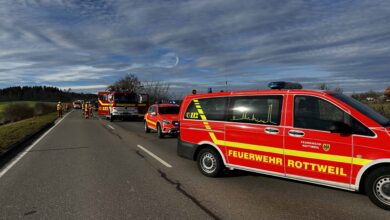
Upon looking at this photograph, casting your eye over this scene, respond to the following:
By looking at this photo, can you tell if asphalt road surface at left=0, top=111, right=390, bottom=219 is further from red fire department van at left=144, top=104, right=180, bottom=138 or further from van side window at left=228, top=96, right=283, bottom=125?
red fire department van at left=144, top=104, right=180, bottom=138

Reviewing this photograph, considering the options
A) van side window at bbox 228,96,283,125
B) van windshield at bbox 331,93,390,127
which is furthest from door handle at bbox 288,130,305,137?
van windshield at bbox 331,93,390,127

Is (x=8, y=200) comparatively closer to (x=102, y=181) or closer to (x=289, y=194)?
(x=102, y=181)

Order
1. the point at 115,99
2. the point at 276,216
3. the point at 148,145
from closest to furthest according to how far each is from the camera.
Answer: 1. the point at 276,216
2. the point at 148,145
3. the point at 115,99

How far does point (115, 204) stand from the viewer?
5.64 m

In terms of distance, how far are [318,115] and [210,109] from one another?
8.30 ft

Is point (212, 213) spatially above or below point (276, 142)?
below

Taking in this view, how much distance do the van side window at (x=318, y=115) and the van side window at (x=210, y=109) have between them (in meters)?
1.75

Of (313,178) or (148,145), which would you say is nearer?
(313,178)

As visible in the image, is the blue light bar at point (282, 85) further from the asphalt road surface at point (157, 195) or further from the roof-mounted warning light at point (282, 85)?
the asphalt road surface at point (157, 195)

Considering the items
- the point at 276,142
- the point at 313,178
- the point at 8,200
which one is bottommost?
the point at 8,200

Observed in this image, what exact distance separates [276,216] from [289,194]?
125cm

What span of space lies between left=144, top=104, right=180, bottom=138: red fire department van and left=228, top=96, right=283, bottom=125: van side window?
8538mm

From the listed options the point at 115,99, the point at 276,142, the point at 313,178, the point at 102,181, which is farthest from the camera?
the point at 115,99

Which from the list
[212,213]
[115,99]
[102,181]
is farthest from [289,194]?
[115,99]
